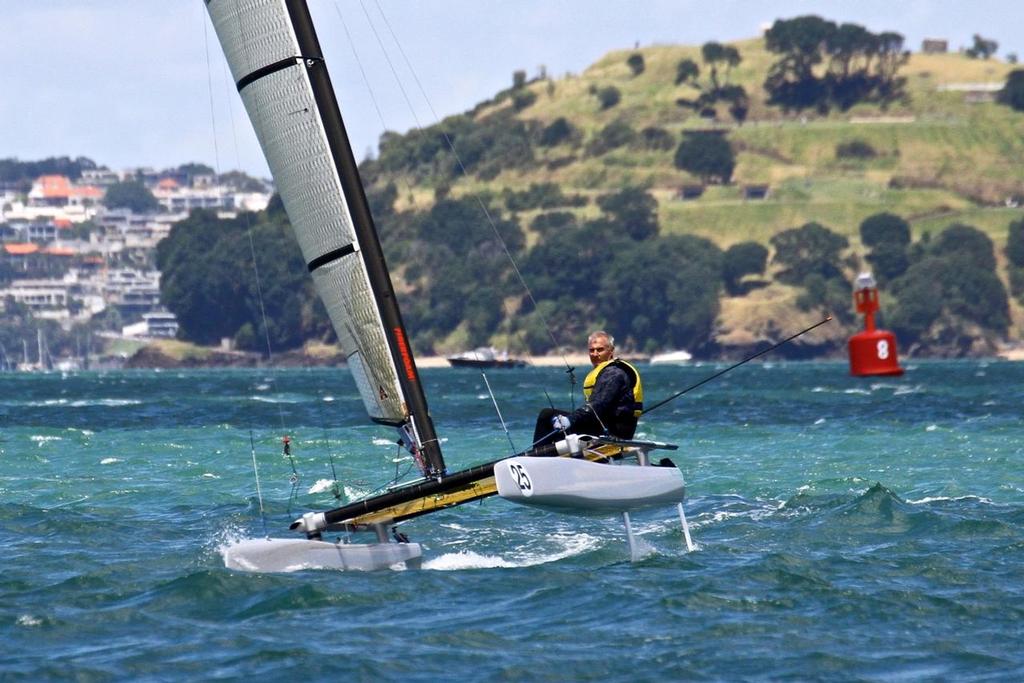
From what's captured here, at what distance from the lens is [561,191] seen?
19350cm

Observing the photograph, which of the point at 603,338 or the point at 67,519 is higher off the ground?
the point at 603,338

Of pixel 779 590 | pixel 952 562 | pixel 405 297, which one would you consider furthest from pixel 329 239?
pixel 405 297

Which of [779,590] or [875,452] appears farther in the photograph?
[875,452]

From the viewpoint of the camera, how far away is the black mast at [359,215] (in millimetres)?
15305

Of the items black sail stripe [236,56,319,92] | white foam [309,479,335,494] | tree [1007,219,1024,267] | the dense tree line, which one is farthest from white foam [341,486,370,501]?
the dense tree line

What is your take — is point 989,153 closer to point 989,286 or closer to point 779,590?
point 989,286

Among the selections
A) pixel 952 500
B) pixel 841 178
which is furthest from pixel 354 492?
pixel 841 178

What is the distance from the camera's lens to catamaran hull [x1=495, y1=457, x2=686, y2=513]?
14.6m

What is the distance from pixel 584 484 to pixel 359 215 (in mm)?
3008

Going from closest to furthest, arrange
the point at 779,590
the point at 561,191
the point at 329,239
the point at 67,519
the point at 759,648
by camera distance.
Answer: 1. the point at 759,648
2. the point at 779,590
3. the point at 329,239
4. the point at 67,519
5. the point at 561,191

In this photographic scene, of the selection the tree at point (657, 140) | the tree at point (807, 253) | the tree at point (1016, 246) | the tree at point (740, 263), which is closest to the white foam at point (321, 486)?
the tree at point (807, 253)

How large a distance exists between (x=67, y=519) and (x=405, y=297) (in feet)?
511

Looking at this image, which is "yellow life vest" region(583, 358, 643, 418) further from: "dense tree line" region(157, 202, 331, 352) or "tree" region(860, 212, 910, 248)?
"dense tree line" region(157, 202, 331, 352)

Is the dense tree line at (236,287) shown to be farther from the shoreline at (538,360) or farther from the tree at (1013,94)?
the tree at (1013,94)
